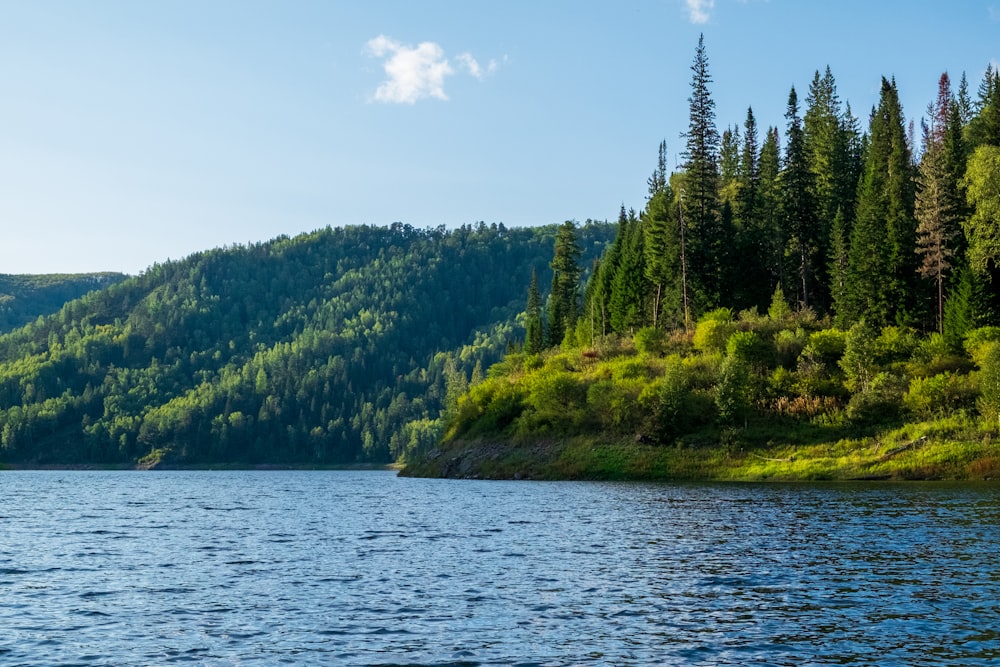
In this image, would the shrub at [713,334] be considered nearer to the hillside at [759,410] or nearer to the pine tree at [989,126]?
the hillside at [759,410]

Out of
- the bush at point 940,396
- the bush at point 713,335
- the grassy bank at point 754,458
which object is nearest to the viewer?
the grassy bank at point 754,458

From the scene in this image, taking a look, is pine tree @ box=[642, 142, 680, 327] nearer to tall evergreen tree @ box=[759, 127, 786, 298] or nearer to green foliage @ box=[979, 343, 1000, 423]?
tall evergreen tree @ box=[759, 127, 786, 298]

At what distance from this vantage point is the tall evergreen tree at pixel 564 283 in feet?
518

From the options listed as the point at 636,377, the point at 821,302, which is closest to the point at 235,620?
the point at 636,377

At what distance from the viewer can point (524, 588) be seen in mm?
27984

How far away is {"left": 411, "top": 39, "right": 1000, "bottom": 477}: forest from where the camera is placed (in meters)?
87.7

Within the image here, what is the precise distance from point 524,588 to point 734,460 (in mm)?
63773

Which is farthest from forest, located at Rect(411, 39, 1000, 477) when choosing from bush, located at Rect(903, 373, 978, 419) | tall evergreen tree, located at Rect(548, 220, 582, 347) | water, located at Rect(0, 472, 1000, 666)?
water, located at Rect(0, 472, 1000, 666)

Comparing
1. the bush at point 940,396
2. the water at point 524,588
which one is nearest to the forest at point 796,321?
the bush at point 940,396

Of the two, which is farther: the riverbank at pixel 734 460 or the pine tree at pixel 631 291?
the pine tree at pixel 631 291

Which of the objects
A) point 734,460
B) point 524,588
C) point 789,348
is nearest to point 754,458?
point 734,460

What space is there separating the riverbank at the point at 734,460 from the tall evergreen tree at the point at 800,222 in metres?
35.1

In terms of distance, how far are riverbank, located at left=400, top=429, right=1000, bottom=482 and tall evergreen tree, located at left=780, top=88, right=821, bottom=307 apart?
115 ft

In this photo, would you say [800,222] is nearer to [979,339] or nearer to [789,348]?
[789,348]
